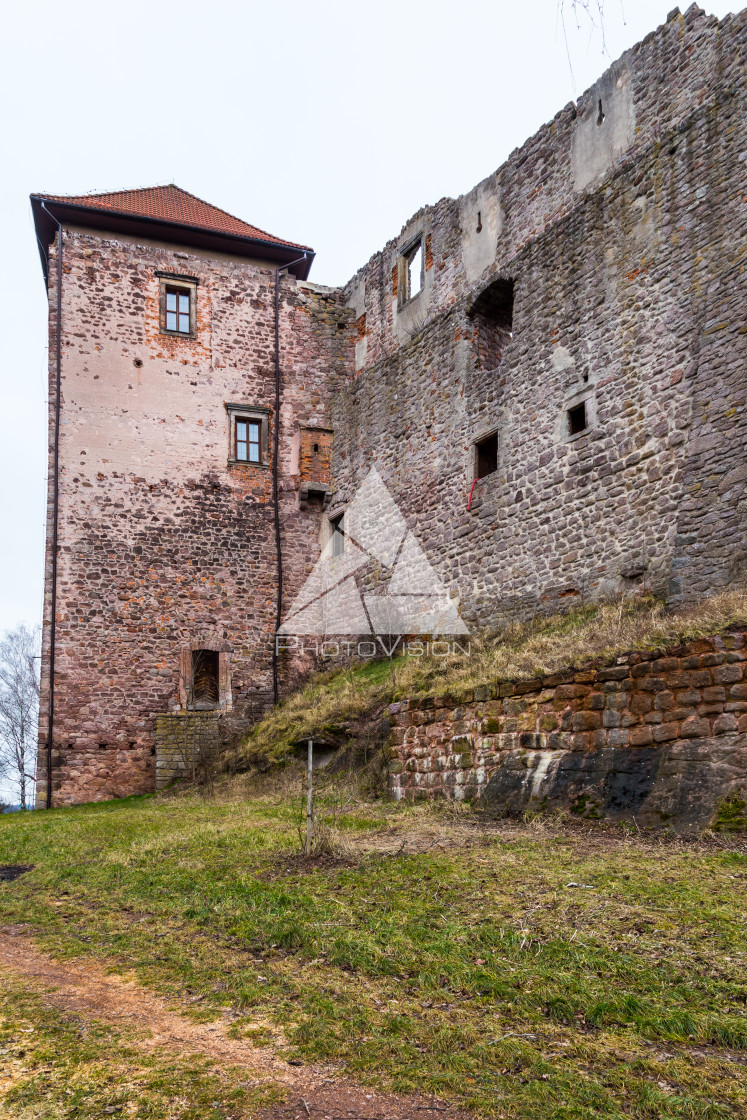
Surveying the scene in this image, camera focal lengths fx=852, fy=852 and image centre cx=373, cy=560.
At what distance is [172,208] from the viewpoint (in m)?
19.8

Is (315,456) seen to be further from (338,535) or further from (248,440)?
(338,535)

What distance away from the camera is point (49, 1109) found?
2533mm

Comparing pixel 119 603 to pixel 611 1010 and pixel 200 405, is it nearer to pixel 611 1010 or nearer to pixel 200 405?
pixel 200 405

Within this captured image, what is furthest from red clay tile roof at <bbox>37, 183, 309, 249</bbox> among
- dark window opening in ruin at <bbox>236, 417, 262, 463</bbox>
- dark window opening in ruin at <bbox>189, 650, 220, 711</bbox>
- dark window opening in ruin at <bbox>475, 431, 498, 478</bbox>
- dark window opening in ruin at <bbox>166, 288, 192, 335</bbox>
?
dark window opening in ruin at <bbox>189, 650, 220, 711</bbox>

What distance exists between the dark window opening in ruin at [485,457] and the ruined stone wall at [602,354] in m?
0.12

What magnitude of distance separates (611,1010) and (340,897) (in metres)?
2.19

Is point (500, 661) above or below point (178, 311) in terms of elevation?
below

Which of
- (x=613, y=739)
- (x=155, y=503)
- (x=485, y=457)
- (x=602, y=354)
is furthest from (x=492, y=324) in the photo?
(x=613, y=739)

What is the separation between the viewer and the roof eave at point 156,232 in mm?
17875

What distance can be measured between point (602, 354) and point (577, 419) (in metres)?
1.02

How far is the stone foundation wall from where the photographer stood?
19.0 feet

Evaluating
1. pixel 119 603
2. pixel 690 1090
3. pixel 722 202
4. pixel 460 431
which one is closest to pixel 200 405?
pixel 119 603

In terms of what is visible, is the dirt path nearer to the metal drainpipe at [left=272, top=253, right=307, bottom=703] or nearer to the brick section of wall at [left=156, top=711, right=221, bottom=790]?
the brick section of wall at [left=156, top=711, right=221, bottom=790]

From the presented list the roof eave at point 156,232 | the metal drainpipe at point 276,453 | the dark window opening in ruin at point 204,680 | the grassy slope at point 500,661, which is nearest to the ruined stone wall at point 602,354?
the grassy slope at point 500,661
